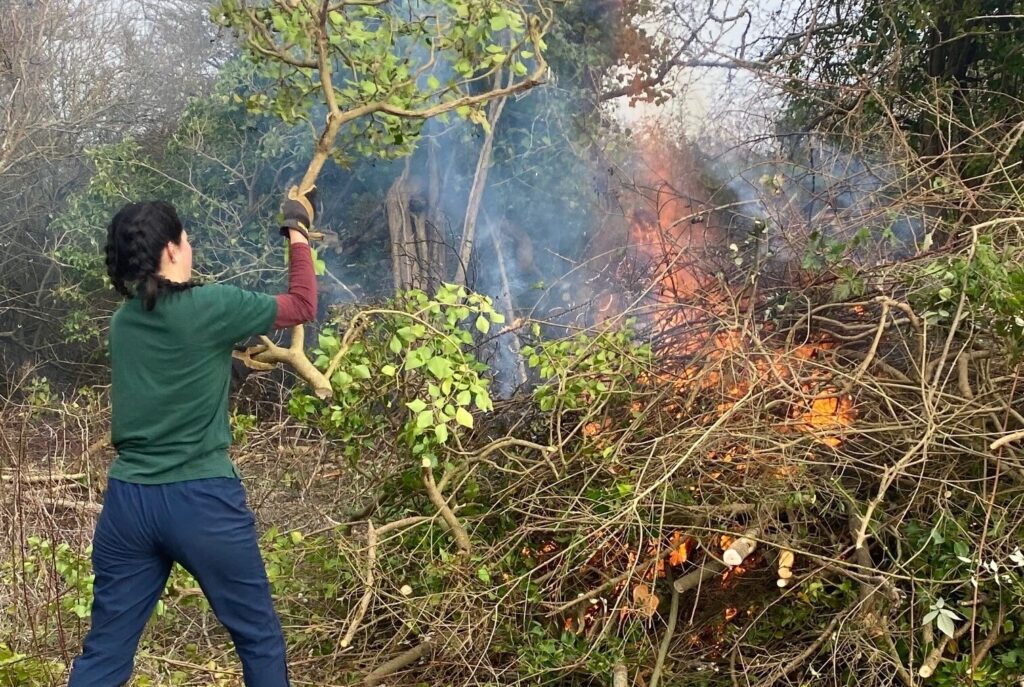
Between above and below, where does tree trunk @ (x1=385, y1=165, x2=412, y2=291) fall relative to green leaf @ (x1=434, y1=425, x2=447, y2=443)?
above

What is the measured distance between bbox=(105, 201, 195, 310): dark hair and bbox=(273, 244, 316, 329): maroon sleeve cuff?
0.28 metres

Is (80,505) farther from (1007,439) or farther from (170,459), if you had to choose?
(1007,439)

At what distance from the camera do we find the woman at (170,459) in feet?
8.75

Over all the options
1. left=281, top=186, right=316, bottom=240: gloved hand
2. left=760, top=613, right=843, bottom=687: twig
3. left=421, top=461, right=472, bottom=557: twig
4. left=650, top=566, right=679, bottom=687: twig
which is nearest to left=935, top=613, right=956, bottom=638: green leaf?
left=760, top=613, right=843, bottom=687: twig

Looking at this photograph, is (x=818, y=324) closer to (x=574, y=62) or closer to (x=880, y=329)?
(x=880, y=329)

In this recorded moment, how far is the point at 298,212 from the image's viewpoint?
10.3 ft

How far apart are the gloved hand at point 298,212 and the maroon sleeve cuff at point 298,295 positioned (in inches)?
4.8

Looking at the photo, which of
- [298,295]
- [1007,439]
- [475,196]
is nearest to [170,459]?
[298,295]

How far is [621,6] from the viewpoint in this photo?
29.7ft

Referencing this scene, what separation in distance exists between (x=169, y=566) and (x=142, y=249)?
3.22 feet

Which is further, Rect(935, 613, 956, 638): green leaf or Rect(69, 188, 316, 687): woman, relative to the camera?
Rect(935, 613, 956, 638): green leaf

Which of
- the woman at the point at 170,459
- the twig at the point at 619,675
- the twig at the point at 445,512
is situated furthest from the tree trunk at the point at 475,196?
the woman at the point at 170,459

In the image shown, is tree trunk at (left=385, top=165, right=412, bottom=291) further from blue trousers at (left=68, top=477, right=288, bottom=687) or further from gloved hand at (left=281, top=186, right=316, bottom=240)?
blue trousers at (left=68, top=477, right=288, bottom=687)

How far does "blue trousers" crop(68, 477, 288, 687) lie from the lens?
2680 millimetres
